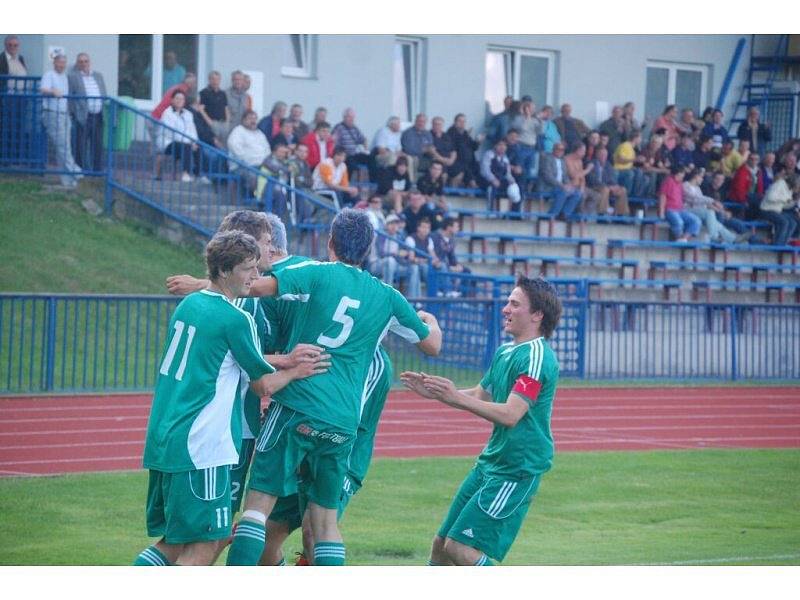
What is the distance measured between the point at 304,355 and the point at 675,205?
67.8 ft

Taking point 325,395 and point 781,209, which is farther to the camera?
point 781,209

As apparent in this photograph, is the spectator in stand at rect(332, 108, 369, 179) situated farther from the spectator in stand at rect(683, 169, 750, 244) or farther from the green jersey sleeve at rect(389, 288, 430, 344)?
the green jersey sleeve at rect(389, 288, 430, 344)

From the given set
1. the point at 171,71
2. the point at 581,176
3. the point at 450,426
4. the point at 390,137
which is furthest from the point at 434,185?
the point at 450,426

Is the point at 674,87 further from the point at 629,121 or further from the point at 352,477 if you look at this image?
the point at 352,477

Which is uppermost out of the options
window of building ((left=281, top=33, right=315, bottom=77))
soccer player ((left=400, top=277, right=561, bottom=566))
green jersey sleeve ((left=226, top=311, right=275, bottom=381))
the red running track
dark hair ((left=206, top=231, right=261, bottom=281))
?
window of building ((left=281, top=33, right=315, bottom=77))

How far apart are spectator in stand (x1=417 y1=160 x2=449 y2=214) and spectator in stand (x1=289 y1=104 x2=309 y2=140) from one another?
6.94 feet

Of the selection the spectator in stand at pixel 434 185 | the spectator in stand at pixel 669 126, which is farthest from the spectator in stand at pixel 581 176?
the spectator in stand at pixel 434 185

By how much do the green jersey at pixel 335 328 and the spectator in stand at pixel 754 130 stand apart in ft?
76.2

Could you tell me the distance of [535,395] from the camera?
21.6 feet

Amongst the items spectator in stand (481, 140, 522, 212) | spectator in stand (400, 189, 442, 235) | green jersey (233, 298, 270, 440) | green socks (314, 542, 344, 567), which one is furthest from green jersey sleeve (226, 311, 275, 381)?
spectator in stand (481, 140, 522, 212)

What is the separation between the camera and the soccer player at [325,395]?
6473mm

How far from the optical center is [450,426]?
47.9 feet

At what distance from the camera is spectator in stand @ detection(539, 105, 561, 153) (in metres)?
25.1

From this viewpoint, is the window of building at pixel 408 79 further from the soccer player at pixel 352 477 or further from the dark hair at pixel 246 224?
the dark hair at pixel 246 224
